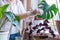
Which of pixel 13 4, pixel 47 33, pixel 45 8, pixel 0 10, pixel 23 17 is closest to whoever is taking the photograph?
pixel 0 10

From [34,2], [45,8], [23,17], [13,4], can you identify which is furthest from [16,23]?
[34,2]

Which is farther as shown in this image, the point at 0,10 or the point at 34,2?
the point at 34,2

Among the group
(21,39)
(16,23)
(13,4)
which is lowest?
(21,39)

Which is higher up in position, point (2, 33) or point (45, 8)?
point (45, 8)

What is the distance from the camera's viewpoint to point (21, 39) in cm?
93

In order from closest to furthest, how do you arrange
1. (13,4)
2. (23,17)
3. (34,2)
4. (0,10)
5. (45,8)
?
(0,10)
(45,8)
(23,17)
(13,4)
(34,2)

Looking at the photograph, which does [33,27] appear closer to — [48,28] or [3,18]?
[48,28]

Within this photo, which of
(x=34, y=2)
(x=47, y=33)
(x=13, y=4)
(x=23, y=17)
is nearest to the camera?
(x=47, y=33)

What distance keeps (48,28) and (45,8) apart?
175 millimetres

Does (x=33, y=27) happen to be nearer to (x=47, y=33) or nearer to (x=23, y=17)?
(x=47, y=33)

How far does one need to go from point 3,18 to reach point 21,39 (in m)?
0.21

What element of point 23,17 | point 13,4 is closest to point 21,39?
point 23,17

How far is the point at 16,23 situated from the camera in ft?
2.49

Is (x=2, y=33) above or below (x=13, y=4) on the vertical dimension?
below
